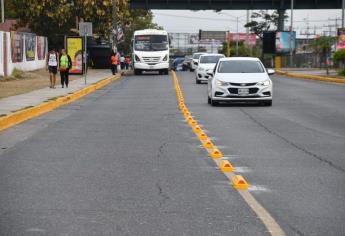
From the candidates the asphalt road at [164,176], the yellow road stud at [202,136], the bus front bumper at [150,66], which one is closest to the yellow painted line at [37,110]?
the asphalt road at [164,176]

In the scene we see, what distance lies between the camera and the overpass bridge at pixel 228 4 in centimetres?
7575

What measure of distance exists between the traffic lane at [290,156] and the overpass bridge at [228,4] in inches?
2105

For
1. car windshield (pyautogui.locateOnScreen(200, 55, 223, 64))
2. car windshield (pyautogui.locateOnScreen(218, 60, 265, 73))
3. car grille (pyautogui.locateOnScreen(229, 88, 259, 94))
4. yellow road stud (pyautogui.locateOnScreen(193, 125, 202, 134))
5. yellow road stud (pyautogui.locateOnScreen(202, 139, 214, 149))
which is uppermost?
car windshield (pyautogui.locateOnScreen(218, 60, 265, 73))

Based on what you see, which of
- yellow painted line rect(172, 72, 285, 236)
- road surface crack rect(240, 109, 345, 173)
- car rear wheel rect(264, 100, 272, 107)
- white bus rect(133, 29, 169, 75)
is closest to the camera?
yellow painted line rect(172, 72, 285, 236)

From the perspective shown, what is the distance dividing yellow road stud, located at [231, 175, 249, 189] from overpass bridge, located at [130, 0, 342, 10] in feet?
219

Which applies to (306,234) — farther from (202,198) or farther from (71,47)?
(71,47)

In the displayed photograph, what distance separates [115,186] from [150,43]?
47352 mm

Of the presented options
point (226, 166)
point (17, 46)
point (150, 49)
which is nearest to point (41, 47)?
point (150, 49)

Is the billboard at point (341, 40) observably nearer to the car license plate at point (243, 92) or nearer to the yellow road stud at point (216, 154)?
the car license plate at point (243, 92)

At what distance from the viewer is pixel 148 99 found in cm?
2791

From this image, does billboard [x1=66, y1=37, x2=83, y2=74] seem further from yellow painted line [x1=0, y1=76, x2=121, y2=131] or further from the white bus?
yellow painted line [x1=0, y1=76, x2=121, y2=131]

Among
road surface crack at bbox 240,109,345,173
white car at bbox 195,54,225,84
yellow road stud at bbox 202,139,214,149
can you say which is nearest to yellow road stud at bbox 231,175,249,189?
road surface crack at bbox 240,109,345,173

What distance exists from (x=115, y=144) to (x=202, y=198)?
5380 millimetres

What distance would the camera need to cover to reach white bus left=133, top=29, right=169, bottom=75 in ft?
184
